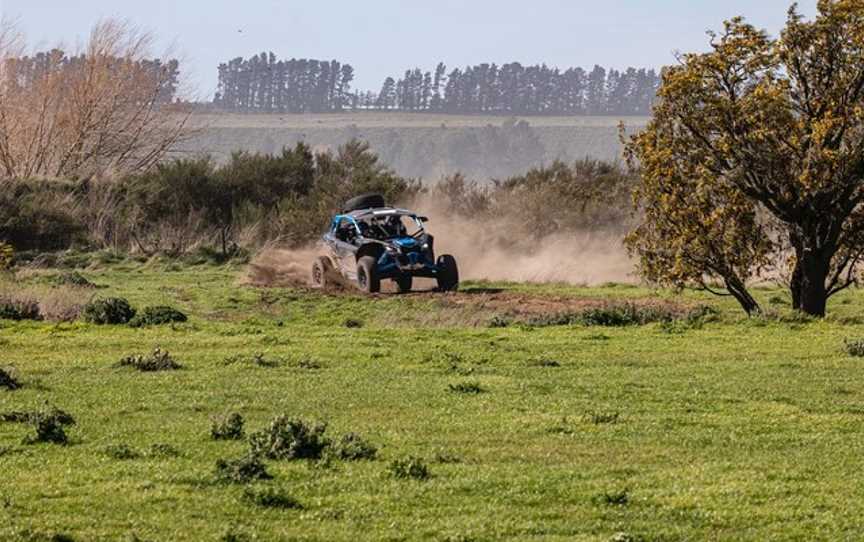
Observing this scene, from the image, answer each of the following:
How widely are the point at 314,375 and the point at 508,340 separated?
631 centimetres

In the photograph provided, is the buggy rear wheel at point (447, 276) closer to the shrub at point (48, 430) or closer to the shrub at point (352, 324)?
the shrub at point (352, 324)

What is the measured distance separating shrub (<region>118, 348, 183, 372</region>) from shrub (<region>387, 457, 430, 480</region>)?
908cm

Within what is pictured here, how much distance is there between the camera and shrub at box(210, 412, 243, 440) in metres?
14.3

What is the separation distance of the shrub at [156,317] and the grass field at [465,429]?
3.01 feet

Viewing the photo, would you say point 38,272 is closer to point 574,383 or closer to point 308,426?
point 574,383

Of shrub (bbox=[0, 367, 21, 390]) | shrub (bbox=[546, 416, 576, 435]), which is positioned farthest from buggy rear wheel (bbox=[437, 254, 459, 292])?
shrub (bbox=[546, 416, 576, 435])

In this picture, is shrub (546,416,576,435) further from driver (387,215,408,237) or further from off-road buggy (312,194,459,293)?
driver (387,215,408,237)

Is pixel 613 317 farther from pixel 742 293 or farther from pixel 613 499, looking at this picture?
pixel 613 499

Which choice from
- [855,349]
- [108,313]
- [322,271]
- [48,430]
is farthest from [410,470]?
[322,271]

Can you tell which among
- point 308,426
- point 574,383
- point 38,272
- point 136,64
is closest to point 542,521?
point 308,426

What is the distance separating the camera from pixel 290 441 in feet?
43.4

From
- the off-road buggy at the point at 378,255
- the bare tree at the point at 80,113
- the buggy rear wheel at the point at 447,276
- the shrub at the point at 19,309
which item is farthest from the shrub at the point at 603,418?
the bare tree at the point at 80,113

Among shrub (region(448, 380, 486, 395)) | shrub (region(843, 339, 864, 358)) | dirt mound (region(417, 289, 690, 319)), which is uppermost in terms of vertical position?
shrub (region(843, 339, 864, 358))

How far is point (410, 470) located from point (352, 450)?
108cm
